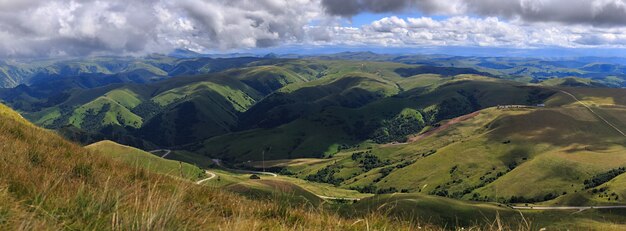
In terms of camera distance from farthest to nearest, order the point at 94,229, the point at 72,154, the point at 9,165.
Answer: the point at 72,154, the point at 9,165, the point at 94,229

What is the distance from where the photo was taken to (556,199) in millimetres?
182750

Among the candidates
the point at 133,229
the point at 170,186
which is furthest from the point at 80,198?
the point at 170,186

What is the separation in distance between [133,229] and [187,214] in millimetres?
1572

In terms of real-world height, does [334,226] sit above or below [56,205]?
below

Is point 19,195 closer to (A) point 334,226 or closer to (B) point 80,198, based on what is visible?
(B) point 80,198

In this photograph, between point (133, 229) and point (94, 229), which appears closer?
point (133, 229)

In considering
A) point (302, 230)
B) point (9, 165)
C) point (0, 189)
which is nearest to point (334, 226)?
point (302, 230)

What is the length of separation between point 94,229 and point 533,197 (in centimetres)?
21845

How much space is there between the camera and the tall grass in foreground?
4883 millimetres

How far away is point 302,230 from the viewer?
6.34 m

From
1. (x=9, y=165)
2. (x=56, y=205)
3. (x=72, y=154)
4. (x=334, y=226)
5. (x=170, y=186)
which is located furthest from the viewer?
(x=72, y=154)

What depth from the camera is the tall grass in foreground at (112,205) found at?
4.88m

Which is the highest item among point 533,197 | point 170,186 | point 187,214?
point 187,214

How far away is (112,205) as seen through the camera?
5770 millimetres
